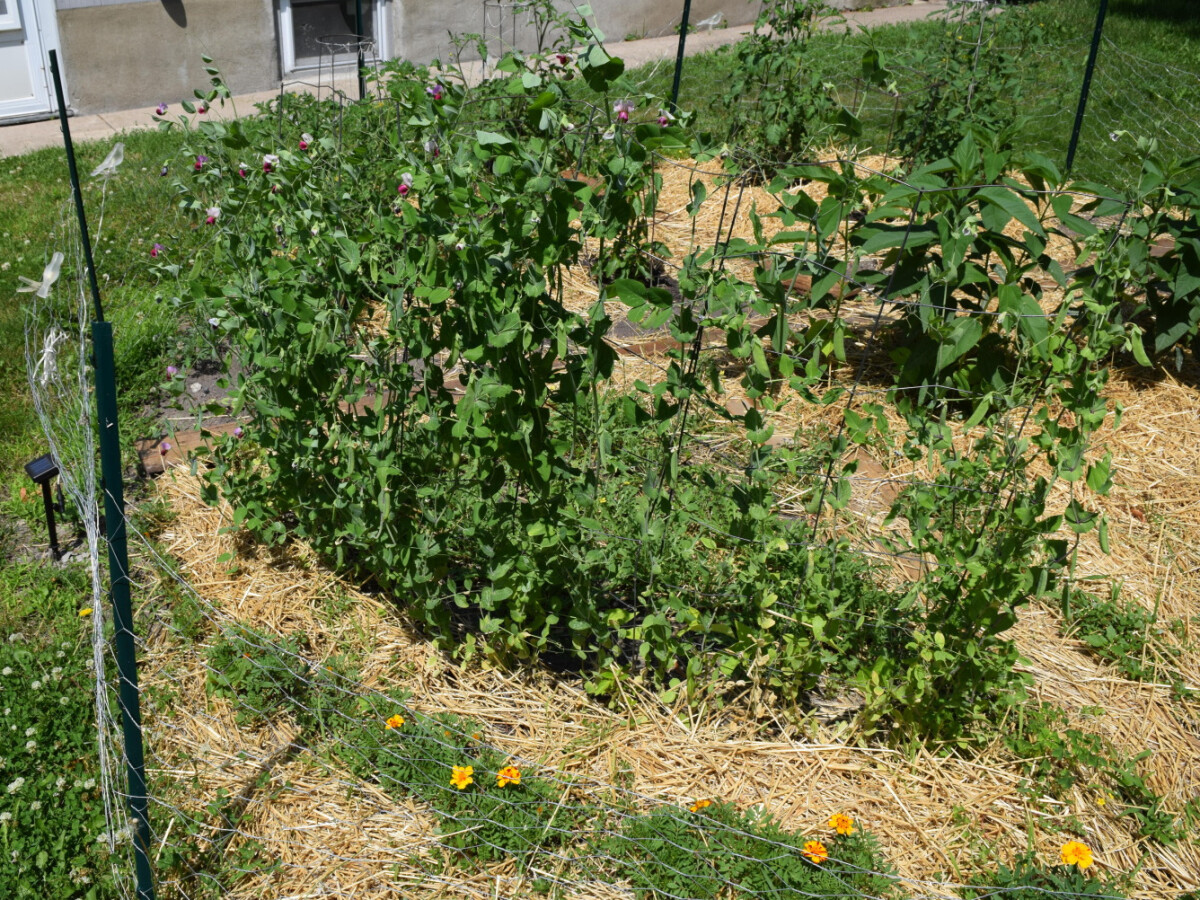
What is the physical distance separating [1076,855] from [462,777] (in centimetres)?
143

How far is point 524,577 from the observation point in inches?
113

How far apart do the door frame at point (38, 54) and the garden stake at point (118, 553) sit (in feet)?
19.0

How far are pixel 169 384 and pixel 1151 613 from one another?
3.06 meters

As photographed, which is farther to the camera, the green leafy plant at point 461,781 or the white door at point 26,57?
the white door at point 26,57

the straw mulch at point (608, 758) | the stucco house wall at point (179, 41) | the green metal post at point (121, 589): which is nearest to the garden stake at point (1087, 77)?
the straw mulch at point (608, 758)

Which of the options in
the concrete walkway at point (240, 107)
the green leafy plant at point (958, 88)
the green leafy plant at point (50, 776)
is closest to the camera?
the green leafy plant at point (50, 776)

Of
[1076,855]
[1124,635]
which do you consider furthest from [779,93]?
[1076,855]

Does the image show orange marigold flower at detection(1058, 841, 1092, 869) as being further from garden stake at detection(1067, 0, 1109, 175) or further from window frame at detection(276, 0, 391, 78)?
window frame at detection(276, 0, 391, 78)

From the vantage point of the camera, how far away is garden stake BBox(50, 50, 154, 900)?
2006 mm

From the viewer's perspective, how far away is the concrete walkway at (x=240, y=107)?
700 centimetres

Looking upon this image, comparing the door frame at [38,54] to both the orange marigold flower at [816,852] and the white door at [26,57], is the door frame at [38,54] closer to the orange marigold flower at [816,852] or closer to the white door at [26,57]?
the white door at [26,57]

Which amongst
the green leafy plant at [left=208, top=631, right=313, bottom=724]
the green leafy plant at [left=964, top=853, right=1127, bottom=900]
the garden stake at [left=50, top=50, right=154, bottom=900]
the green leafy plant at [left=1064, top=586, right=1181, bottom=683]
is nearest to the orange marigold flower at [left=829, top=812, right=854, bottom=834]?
the green leafy plant at [left=964, top=853, right=1127, bottom=900]

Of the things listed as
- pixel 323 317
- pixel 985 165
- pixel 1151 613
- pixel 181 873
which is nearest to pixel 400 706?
pixel 181 873

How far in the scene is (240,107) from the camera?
306 inches
